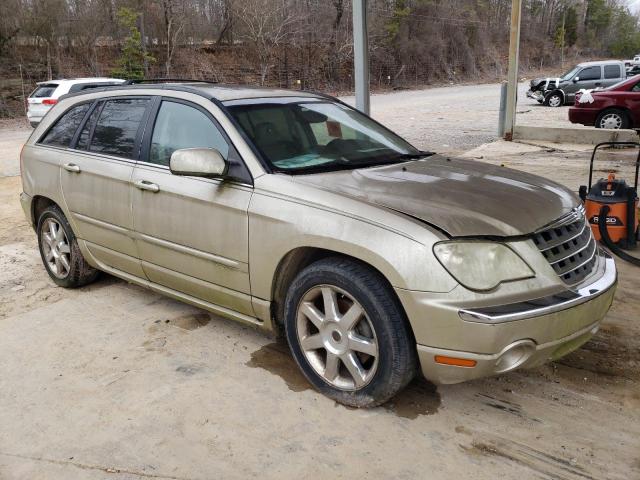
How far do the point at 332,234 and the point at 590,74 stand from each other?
2258 cm

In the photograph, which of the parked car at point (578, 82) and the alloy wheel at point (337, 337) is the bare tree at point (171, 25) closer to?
the parked car at point (578, 82)

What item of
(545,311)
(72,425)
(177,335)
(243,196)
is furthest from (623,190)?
(72,425)

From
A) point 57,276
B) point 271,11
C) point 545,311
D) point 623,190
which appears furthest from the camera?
point 271,11

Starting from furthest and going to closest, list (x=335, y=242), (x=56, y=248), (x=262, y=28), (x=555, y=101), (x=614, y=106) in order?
(x=262, y=28) < (x=555, y=101) < (x=614, y=106) < (x=56, y=248) < (x=335, y=242)

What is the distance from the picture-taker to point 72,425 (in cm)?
292

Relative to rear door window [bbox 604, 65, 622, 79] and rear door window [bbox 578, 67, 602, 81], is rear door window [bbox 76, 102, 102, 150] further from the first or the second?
rear door window [bbox 578, 67, 602, 81]

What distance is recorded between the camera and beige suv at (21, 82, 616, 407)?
8.47 feet

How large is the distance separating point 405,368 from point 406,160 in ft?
5.12

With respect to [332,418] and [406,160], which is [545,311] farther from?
[406,160]

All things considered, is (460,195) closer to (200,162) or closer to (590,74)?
(200,162)

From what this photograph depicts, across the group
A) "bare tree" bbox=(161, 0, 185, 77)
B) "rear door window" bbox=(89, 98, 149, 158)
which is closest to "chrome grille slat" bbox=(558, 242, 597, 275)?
"rear door window" bbox=(89, 98, 149, 158)

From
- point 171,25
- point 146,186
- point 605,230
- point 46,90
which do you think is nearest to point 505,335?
point 146,186

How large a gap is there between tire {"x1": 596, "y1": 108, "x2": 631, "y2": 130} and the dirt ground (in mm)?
11449

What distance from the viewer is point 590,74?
22.1m
